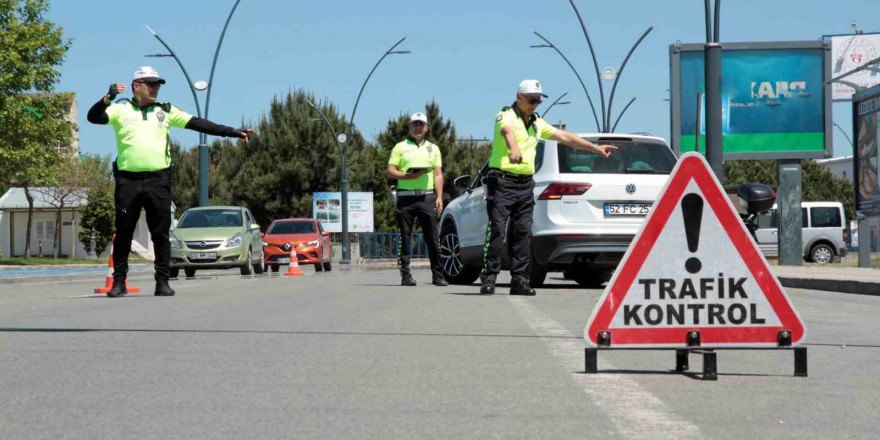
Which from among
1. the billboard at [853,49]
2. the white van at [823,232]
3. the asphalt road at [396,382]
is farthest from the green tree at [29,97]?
the billboard at [853,49]

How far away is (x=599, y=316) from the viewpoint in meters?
5.36

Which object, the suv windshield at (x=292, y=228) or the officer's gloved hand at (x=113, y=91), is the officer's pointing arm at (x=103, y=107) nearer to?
the officer's gloved hand at (x=113, y=91)

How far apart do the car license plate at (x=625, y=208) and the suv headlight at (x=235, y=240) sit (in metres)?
12.0

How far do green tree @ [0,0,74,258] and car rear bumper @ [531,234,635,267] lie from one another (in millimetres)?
32853

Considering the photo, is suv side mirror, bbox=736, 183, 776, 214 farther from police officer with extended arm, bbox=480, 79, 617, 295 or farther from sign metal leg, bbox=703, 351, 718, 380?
sign metal leg, bbox=703, 351, 718, 380

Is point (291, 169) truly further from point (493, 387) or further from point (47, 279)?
point (493, 387)

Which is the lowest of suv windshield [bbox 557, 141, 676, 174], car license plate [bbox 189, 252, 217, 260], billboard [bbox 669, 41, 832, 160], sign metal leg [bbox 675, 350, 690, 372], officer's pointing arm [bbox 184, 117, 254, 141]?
sign metal leg [bbox 675, 350, 690, 372]

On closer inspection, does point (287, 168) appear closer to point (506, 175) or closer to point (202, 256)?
point (202, 256)

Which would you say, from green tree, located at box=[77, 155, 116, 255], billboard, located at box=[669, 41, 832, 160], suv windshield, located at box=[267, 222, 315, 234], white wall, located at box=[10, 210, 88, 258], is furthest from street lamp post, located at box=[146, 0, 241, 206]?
white wall, located at box=[10, 210, 88, 258]

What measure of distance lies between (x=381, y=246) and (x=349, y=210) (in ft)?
9.13

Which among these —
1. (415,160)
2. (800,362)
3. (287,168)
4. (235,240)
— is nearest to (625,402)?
(800,362)

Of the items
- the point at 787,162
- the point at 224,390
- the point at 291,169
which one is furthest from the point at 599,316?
the point at 291,169

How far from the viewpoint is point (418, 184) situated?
47.3 ft

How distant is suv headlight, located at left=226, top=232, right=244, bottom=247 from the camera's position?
2306cm
